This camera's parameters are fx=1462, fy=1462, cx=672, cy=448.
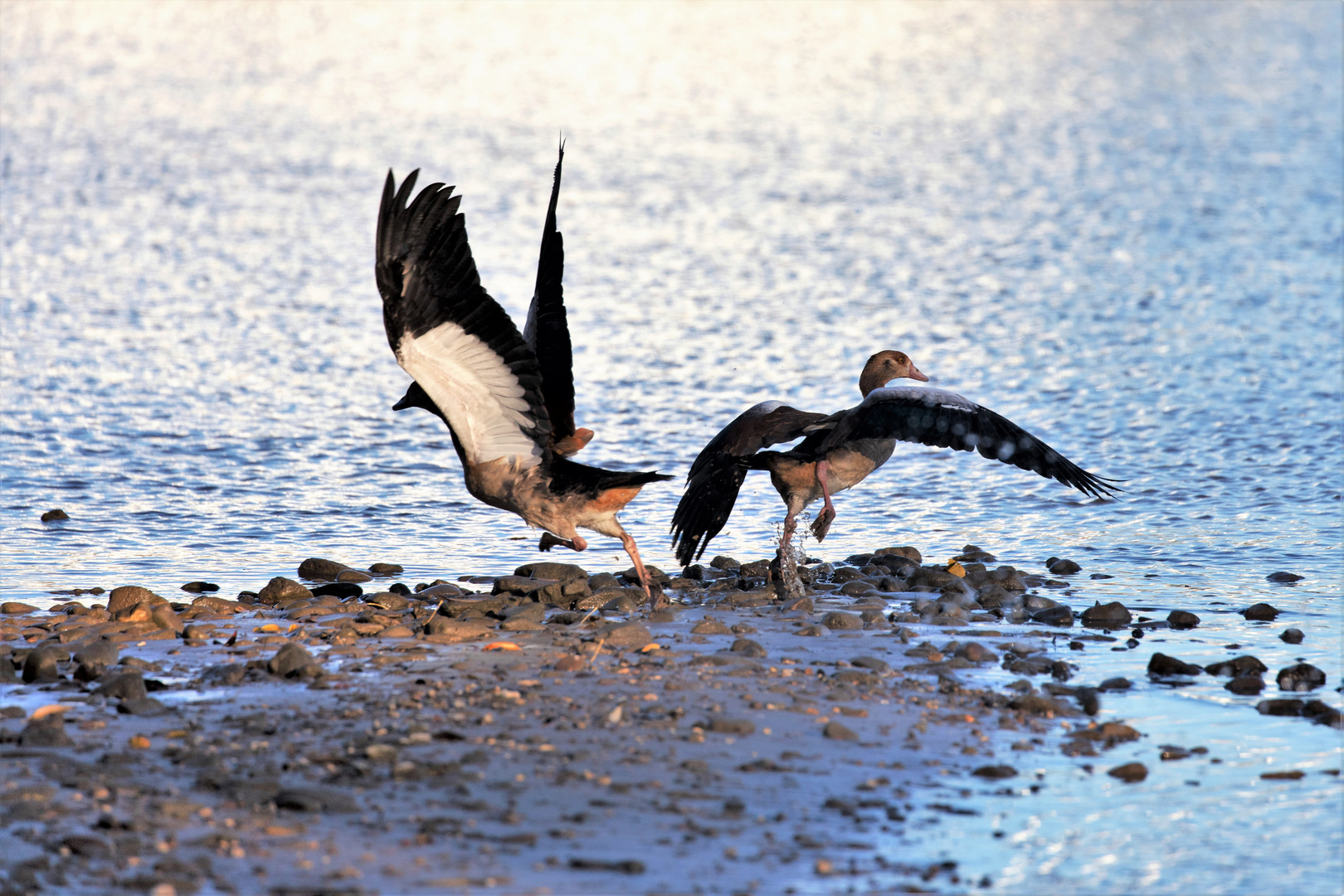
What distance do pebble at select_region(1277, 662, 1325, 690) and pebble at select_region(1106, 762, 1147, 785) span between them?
1.52m

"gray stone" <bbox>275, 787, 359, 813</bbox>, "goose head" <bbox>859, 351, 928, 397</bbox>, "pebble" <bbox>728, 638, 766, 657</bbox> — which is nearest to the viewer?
"gray stone" <bbox>275, 787, 359, 813</bbox>

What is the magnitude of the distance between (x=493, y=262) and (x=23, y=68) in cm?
2017

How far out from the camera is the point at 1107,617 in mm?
8117

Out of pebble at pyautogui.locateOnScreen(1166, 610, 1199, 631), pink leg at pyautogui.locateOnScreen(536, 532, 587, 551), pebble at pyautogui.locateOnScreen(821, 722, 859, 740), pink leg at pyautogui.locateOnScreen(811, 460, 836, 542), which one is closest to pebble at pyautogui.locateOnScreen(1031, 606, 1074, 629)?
pebble at pyautogui.locateOnScreen(1166, 610, 1199, 631)

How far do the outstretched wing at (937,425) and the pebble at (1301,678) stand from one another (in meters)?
1.96

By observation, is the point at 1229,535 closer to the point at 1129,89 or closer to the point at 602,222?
the point at 602,222

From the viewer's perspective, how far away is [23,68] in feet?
108

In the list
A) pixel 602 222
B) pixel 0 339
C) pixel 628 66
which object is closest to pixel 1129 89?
pixel 628 66

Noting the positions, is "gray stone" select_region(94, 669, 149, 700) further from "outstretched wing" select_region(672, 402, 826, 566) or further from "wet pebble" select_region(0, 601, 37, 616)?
"outstretched wing" select_region(672, 402, 826, 566)

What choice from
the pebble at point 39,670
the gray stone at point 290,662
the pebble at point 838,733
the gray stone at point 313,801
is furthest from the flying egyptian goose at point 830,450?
the gray stone at point 313,801

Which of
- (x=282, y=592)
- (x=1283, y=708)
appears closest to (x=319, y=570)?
(x=282, y=592)

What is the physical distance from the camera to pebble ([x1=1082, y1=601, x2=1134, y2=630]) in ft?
26.6

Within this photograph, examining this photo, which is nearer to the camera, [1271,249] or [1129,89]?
[1271,249]

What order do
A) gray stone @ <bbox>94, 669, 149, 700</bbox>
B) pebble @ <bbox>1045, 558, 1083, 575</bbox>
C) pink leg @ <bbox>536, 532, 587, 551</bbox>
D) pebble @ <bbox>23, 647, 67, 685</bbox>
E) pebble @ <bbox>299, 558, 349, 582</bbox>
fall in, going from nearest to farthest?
gray stone @ <bbox>94, 669, 149, 700</bbox>, pebble @ <bbox>23, 647, 67, 685</bbox>, pink leg @ <bbox>536, 532, 587, 551</bbox>, pebble @ <bbox>299, 558, 349, 582</bbox>, pebble @ <bbox>1045, 558, 1083, 575</bbox>
